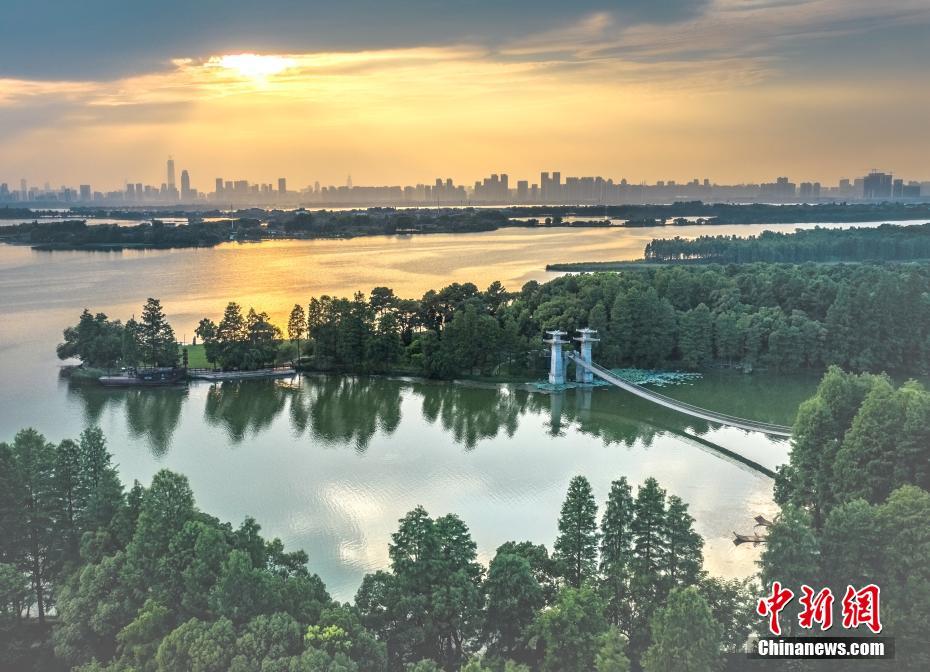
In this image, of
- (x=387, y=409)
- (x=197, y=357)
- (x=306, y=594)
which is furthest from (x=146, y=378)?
(x=306, y=594)

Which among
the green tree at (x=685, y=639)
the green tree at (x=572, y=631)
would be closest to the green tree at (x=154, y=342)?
the green tree at (x=572, y=631)

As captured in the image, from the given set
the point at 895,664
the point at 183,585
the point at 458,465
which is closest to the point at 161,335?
the point at 458,465

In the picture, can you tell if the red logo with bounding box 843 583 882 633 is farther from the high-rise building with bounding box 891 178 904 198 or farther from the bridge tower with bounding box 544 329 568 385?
the high-rise building with bounding box 891 178 904 198

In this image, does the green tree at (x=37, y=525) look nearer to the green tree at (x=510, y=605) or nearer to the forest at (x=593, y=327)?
the green tree at (x=510, y=605)

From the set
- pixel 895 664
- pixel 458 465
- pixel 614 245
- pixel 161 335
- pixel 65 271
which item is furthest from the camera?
pixel 614 245

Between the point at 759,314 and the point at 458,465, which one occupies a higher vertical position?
the point at 759,314

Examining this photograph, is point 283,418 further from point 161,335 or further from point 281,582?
point 281,582
